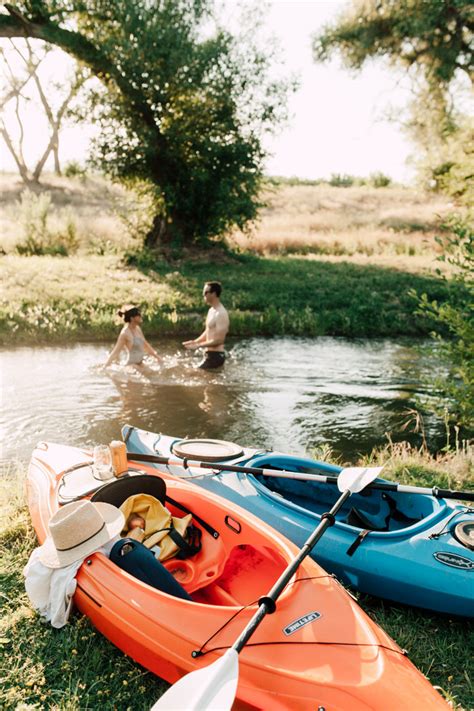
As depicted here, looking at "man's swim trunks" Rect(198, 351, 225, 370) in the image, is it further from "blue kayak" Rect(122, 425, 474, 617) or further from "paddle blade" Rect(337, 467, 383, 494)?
"paddle blade" Rect(337, 467, 383, 494)

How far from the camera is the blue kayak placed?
3422 mm

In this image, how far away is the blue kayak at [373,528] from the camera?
3422 mm

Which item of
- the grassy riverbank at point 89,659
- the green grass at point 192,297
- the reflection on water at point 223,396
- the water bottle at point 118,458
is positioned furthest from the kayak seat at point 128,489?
the green grass at point 192,297

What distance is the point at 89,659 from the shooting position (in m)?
3.04

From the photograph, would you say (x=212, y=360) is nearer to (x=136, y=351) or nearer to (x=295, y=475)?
(x=136, y=351)

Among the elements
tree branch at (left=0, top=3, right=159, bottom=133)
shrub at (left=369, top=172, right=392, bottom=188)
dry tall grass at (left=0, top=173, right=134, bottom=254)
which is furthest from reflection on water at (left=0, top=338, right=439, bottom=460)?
shrub at (left=369, top=172, right=392, bottom=188)

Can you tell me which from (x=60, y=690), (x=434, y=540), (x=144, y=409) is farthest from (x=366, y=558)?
(x=144, y=409)

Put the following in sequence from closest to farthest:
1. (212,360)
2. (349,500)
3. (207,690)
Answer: (207,690) < (349,500) < (212,360)

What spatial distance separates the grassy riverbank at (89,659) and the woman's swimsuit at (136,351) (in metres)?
4.68

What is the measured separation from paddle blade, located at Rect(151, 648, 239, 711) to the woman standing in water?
20.0 feet

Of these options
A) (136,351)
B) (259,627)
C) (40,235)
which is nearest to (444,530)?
(259,627)

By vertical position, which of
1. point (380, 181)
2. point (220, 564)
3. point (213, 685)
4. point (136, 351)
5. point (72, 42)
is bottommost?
point (136, 351)

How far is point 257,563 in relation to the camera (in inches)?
142

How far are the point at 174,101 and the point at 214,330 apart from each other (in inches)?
381
